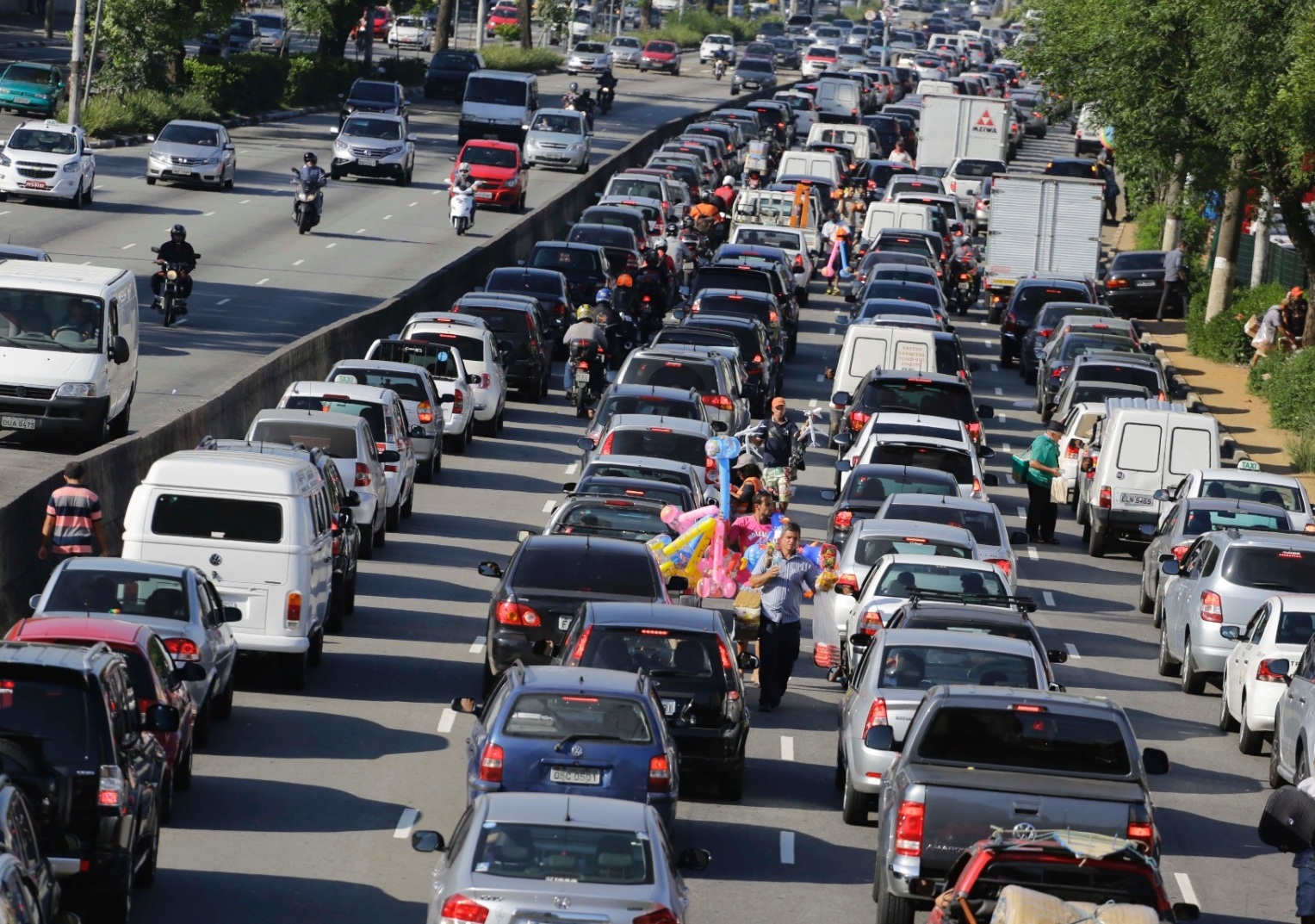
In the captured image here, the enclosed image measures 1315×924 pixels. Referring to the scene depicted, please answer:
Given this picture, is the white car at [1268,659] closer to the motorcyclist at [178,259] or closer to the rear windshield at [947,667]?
the rear windshield at [947,667]

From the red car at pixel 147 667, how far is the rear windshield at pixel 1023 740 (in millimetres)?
4641

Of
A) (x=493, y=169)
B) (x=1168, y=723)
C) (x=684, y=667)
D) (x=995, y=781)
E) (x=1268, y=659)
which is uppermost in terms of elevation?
(x=493, y=169)

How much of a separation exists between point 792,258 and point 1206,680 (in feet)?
98.9

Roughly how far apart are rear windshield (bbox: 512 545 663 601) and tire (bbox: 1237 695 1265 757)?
16.6 ft

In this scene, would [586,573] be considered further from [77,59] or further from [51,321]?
[77,59]

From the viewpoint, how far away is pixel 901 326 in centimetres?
3888

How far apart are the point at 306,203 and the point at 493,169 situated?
9.01 metres

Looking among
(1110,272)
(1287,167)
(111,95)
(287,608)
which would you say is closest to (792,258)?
(1110,272)

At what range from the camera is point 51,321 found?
28.5 meters

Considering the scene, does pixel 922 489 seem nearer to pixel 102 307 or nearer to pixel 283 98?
pixel 102 307

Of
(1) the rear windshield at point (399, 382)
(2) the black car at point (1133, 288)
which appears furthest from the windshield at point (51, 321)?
(2) the black car at point (1133, 288)

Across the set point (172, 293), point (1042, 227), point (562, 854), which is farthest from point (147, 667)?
point (1042, 227)

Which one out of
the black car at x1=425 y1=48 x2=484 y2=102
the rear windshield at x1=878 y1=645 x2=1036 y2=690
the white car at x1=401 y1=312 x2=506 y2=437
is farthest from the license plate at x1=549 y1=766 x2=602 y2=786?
the black car at x1=425 y1=48 x2=484 y2=102

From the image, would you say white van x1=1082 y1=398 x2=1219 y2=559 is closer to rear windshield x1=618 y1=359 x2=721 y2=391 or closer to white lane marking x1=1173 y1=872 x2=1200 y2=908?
rear windshield x1=618 y1=359 x2=721 y2=391
